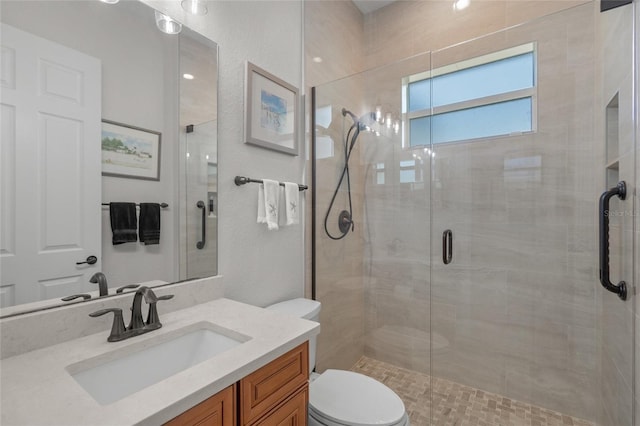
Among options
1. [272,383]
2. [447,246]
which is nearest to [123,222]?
[272,383]

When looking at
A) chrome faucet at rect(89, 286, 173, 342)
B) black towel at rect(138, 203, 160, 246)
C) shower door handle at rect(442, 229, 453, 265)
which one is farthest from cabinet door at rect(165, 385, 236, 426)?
shower door handle at rect(442, 229, 453, 265)

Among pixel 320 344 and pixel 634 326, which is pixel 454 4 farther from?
pixel 320 344

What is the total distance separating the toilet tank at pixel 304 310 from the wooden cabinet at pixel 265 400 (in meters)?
0.57

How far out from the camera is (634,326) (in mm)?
1218

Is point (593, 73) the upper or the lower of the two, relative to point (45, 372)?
upper

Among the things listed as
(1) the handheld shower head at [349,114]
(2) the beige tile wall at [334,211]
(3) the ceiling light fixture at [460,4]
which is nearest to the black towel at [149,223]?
(2) the beige tile wall at [334,211]

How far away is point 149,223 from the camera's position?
1163 mm

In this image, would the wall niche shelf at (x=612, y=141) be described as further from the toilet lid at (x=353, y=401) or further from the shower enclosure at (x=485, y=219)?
the toilet lid at (x=353, y=401)

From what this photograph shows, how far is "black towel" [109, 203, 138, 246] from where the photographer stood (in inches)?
41.5

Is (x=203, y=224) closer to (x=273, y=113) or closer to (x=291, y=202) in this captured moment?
(x=291, y=202)

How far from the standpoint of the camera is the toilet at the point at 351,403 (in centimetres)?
121

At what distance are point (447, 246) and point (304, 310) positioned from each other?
1.14 meters

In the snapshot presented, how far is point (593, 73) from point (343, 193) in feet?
5.31

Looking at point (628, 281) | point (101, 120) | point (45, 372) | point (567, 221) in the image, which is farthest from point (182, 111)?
point (567, 221)
